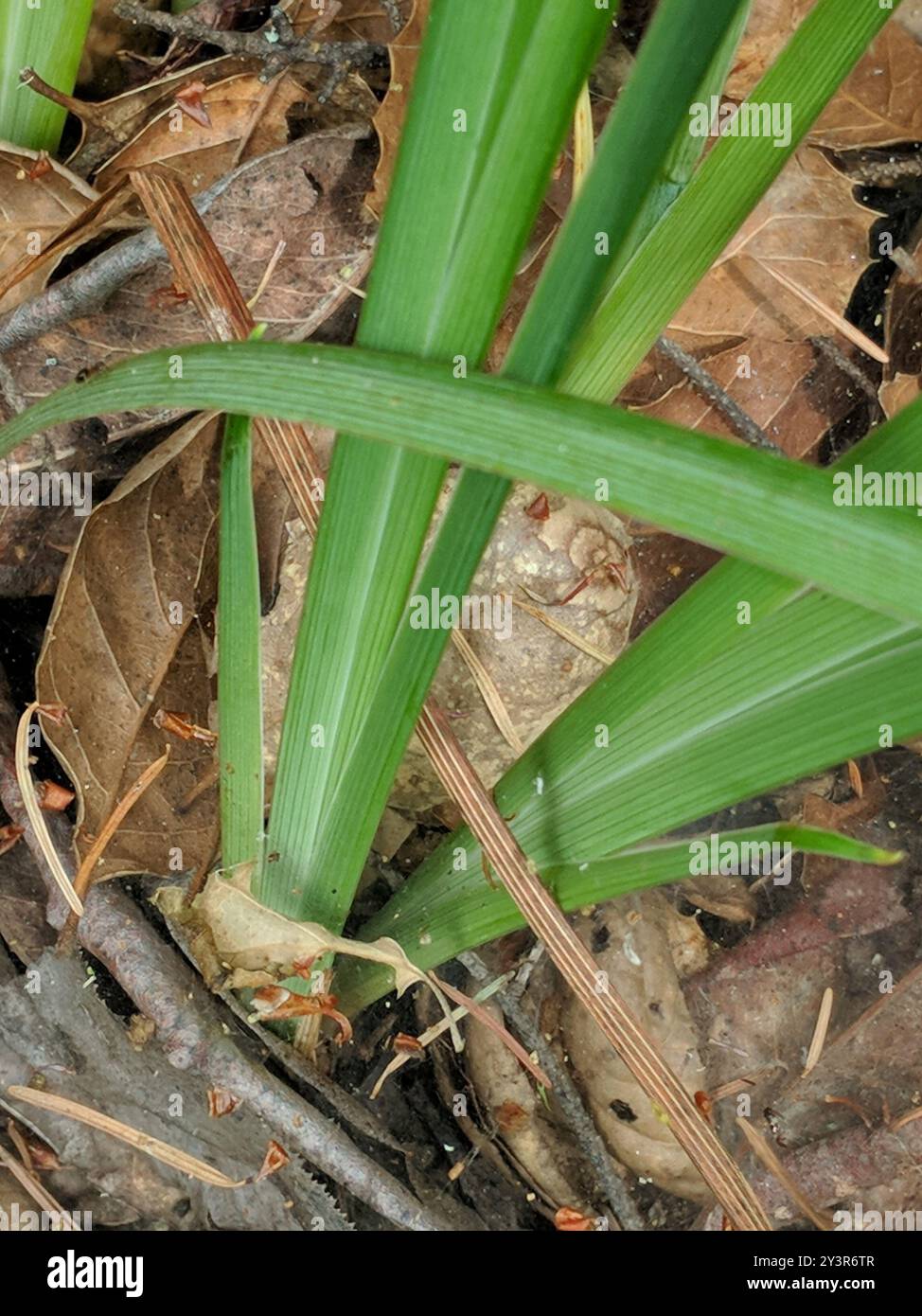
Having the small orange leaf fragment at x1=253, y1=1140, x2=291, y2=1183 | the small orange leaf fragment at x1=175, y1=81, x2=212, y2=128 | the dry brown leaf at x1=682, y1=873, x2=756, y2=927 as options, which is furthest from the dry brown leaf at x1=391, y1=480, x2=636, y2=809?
the small orange leaf fragment at x1=175, y1=81, x2=212, y2=128

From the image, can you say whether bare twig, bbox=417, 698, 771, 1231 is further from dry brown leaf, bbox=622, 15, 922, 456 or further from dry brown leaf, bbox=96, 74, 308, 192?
dry brown leaf, bbox=96, 74, 308, 192

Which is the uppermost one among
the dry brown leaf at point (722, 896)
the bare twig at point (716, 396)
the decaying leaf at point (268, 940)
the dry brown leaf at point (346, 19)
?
the dry brown leaf at point (346, 19)

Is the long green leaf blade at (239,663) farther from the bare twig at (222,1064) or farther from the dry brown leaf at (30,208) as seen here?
the dry brown leaf at (30,208)

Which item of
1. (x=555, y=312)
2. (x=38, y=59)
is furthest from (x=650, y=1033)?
(x=38, y=59)

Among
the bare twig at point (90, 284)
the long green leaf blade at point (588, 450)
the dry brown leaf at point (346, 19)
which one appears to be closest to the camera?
the long green leaf blade at point (588, 450)

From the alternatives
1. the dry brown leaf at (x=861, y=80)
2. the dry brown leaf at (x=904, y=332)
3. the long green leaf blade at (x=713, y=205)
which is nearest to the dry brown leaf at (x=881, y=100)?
the dry brown leaf at (x=861, y=80)
